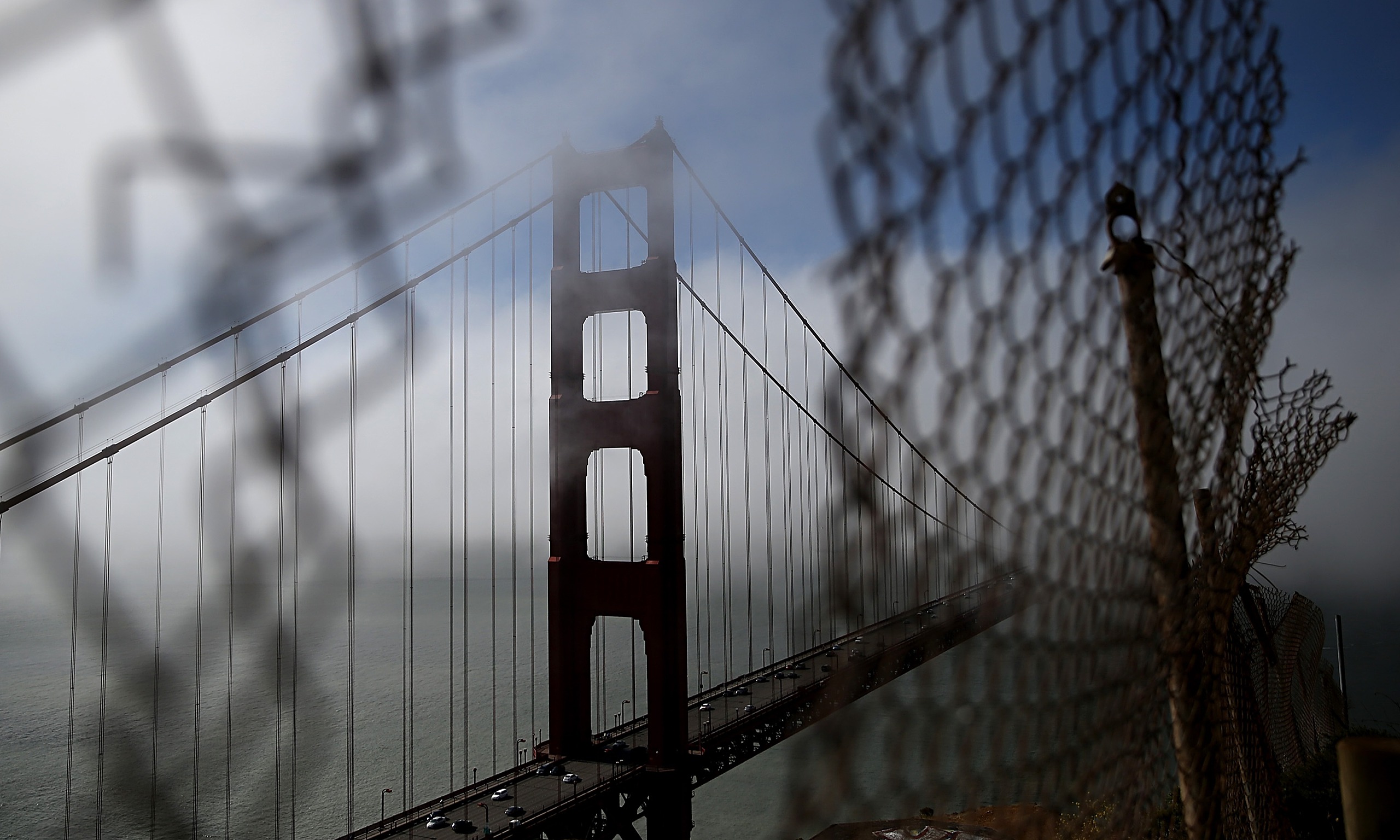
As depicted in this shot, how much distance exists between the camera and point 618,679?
24703mm

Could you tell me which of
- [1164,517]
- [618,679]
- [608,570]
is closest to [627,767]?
[608,570]

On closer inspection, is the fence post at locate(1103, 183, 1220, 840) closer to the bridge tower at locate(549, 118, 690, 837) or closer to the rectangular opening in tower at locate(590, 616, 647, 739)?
the bridge tower at locate(549, 118, 690, 837)

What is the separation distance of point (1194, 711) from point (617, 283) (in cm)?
894

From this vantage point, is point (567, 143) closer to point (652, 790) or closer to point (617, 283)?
point (617, 283)

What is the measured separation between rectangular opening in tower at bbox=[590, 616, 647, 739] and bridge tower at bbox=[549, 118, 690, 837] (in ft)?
8.15

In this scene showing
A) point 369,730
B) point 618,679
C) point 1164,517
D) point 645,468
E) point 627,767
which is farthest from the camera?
point 618,679

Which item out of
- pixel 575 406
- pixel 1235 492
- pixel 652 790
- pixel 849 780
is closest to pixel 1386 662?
pixel 652 790

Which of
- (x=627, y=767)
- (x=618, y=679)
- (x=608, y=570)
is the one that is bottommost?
(x=618, y=679)

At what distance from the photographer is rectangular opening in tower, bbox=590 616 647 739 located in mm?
16812

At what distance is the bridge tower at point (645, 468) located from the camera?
9.06 meters

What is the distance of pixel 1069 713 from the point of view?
861 mm

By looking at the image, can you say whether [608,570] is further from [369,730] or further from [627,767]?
[369,730]

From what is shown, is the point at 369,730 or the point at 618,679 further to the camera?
the point at 618,679

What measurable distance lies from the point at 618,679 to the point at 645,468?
16.9 metres
